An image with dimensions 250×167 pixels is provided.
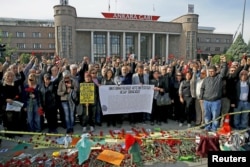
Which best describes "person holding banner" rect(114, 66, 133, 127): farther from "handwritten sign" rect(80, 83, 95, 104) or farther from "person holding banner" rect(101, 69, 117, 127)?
"handwritten sign" rect(80, 83, 95, 104)

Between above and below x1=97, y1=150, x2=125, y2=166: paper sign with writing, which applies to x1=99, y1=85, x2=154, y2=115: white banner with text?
above

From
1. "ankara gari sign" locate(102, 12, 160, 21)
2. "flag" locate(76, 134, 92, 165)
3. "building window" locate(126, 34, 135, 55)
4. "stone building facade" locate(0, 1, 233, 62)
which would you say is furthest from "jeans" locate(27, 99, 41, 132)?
"building window" locate(126, 34, 135, 55)

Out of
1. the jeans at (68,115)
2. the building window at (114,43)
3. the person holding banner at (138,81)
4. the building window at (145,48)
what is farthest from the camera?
the building window at (145,48)

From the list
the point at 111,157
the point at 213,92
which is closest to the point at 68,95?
the point at 111,157

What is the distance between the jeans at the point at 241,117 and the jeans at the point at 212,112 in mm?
640

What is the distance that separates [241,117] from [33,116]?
20.7 ft

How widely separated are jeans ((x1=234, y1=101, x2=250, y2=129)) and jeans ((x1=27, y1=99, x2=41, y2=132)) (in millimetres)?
6032

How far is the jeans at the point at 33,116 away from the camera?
6.66 meters

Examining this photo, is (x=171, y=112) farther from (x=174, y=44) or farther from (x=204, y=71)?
(x=174, y=44)

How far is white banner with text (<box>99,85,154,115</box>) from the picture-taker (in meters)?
7.32

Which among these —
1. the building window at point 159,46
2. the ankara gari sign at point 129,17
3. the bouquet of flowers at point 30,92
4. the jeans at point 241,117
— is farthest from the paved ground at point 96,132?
the building window at point 159,46

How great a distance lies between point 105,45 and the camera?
236ft

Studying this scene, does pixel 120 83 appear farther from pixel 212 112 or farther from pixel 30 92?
pixel 212 112

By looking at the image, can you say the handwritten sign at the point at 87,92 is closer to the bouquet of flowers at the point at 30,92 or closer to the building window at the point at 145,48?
the bouquet of flowers at the point at 30,92
